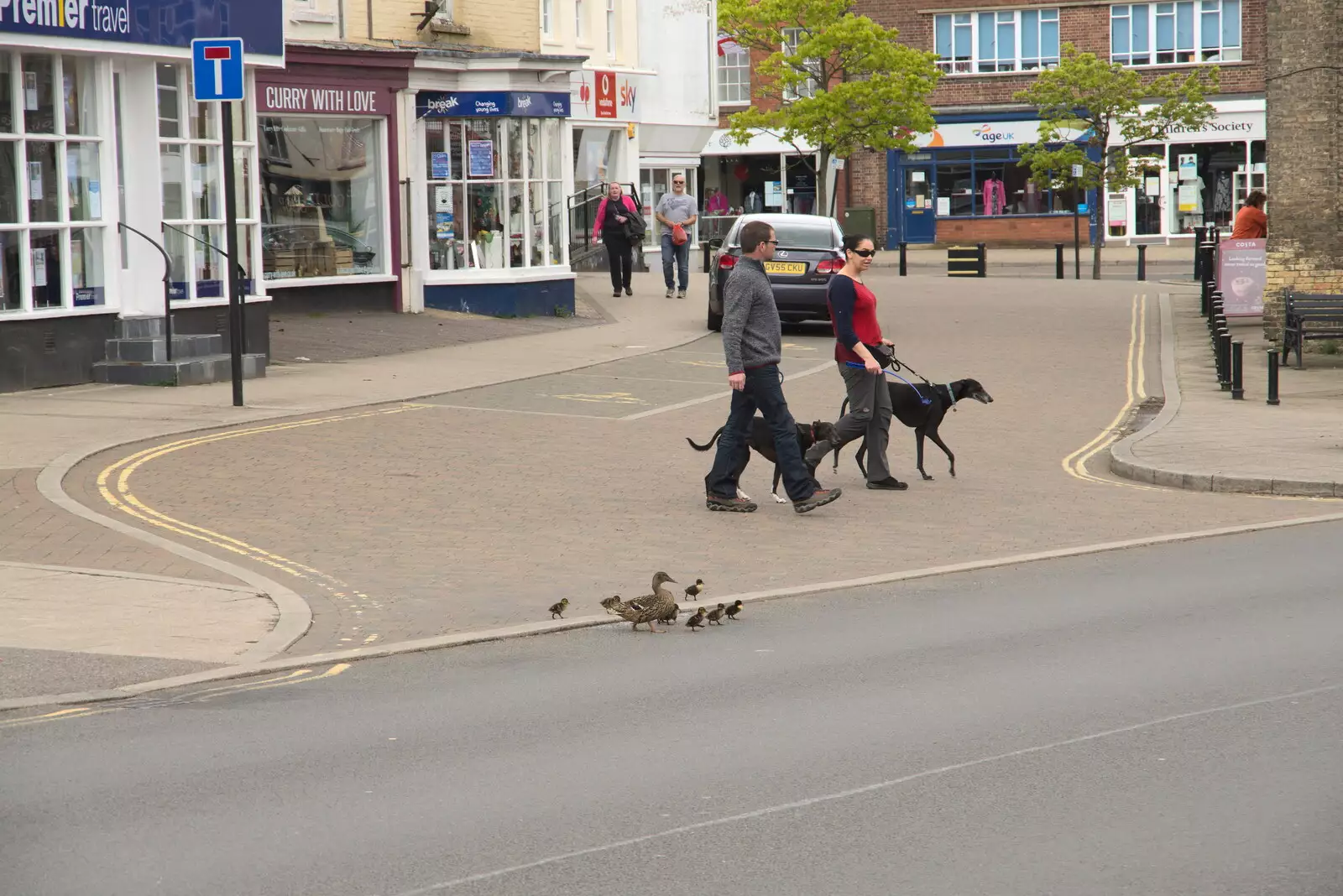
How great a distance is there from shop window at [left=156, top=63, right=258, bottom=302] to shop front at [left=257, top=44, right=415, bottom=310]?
16.3 ft

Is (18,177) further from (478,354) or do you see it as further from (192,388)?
(478,354)

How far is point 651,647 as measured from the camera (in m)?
8.45

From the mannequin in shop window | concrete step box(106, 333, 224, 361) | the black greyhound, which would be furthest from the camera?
the mannequin in shop window

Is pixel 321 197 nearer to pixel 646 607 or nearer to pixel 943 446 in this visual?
pixel 943 446

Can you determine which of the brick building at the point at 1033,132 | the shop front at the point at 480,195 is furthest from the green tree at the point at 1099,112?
the shop front at the point at 480,195

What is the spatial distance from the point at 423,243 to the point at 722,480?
15.7 meters

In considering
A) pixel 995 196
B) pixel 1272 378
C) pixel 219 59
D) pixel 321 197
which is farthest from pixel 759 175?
pixel 219 59

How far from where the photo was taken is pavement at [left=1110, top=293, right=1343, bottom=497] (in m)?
13.2

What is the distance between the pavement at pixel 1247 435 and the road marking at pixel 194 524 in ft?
22.4

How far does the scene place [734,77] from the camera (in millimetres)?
61375

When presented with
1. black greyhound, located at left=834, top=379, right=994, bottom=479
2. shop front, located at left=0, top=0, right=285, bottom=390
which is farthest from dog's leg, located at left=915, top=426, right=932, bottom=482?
shop front, located at left=0, top=0, right=285, bottom=390

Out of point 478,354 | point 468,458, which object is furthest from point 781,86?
point 468,458

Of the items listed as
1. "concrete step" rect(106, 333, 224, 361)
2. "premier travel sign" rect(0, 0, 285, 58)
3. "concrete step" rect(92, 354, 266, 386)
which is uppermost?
"premier travel sign" rect(0, 0, 285, 58)

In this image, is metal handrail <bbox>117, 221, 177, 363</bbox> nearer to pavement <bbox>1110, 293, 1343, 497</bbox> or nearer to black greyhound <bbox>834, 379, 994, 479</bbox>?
black greyhound <bbox>834, 379, 994, 479</bbox>
